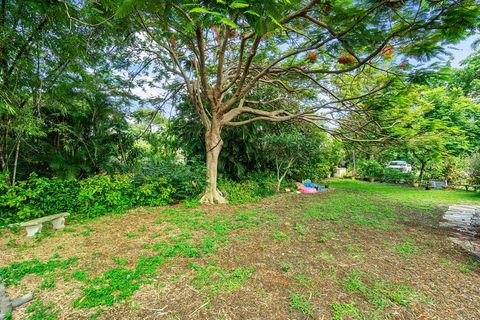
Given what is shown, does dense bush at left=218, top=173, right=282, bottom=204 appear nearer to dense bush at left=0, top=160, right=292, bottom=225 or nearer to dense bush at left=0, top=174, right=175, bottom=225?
dense bush at left=0, top=160, right=292, bottom=225

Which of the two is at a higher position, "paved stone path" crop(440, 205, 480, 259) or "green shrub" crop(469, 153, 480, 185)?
"green shrub" crop(469, 153, 480, 185)

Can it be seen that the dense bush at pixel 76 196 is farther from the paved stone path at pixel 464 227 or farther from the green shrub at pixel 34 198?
the paved stone path at pixel 464 227

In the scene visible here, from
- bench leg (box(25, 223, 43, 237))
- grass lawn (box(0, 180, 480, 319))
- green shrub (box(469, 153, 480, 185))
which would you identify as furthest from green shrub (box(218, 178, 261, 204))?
green shrub (box(469, 153, 480, 185))

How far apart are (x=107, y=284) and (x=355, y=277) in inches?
96.6

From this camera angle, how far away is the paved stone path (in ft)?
10.1

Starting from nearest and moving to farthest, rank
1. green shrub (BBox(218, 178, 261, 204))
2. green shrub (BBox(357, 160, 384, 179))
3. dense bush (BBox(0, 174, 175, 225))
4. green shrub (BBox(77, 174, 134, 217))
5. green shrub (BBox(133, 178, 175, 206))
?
dense bush (BBox(0, 174, 175, 225))
green shrub (BBox(77, 174, 134, 217))
green shrub (BBox(133, 178, 175, 206))
green shrub (BBox(218, 178, 261, 204))
green shrub (BBox(357, 160, 384, 179))

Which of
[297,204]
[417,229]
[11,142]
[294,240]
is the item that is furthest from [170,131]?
[417,229]

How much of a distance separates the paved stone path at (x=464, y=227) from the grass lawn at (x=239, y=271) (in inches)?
8.1

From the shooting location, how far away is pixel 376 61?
4520 mm

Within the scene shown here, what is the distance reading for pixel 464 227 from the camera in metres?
3.96

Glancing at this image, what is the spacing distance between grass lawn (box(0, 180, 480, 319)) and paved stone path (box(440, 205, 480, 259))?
8.1 inches

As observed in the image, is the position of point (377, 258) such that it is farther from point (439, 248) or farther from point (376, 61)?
point (376, 61)

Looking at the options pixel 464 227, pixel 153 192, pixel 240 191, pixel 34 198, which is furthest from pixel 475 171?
pixel 34 198

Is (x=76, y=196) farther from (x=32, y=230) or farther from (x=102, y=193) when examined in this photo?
(x=32, y=230)
